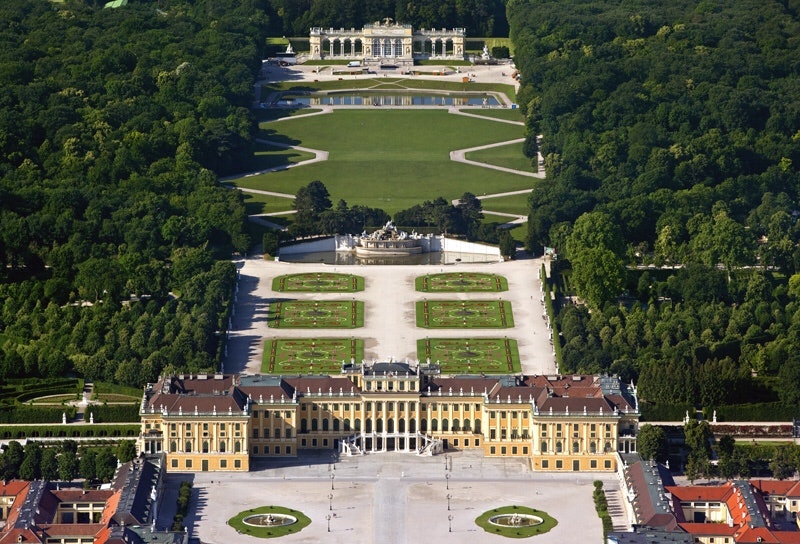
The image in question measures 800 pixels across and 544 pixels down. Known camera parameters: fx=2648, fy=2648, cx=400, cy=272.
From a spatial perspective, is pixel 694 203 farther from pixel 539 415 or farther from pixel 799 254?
pixel 539 415

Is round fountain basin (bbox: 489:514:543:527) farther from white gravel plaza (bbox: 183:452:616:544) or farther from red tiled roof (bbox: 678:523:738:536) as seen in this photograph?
red tiled roof (bbox: 678:523:738:536)

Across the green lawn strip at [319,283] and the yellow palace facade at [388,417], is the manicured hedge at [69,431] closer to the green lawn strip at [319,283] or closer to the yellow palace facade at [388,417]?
Answer: the yellow palace facade at [388,417]

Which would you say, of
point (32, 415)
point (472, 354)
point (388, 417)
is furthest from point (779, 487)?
point (32, 415)

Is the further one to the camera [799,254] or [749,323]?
[799,254]

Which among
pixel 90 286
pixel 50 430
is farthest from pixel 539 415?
pixel 90 286

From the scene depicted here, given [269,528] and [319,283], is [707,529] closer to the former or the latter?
[269,528]

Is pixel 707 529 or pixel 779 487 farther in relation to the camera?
pixel 779 487
